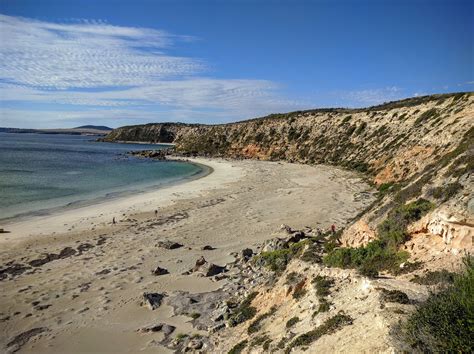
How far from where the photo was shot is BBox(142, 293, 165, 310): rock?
12.1m

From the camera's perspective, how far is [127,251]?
17.8 meters

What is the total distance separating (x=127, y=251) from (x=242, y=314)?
9.12m

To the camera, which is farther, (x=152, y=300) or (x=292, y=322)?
(x=152, y=300)

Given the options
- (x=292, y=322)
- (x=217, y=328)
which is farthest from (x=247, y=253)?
(x=292, y=322)

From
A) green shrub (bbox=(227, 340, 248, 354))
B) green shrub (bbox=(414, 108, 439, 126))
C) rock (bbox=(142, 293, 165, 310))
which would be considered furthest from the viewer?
green shrub (bbox=(414, 108, 439, 126))

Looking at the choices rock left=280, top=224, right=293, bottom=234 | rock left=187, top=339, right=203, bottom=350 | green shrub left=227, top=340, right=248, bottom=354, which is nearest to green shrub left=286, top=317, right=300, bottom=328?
green shrub left=227, top=340, right=248, bottom=354

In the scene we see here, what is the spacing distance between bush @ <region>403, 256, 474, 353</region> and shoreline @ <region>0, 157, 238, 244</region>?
64.4ft

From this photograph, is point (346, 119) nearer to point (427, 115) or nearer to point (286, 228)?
point (427, 115)

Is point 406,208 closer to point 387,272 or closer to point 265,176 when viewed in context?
point 387,272

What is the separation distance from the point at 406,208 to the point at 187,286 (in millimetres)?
7643

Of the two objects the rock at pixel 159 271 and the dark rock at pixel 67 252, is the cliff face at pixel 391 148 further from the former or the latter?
the dark rock at pixel 67 252

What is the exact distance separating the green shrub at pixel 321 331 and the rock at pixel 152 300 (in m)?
6.13

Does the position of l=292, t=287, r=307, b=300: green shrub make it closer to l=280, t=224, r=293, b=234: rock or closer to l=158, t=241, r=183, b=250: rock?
l=158, t=241, r=183, b=250: rock

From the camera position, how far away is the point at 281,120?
77.7 meters
